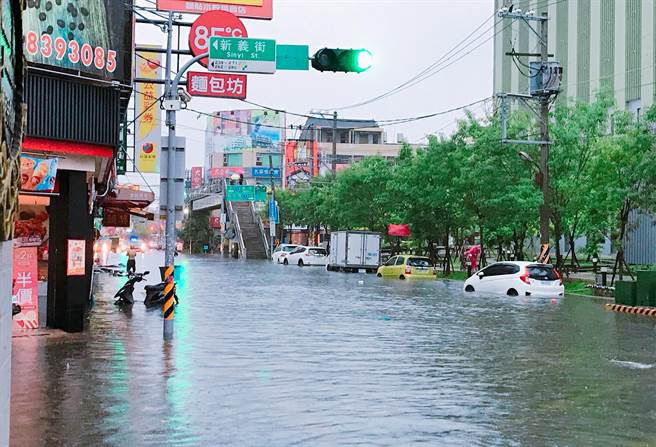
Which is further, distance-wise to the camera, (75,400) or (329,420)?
(75,400)

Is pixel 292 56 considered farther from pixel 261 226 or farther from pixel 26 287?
pixel 261 226

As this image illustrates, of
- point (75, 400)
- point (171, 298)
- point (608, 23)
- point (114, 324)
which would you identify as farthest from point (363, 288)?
point (608, 23)

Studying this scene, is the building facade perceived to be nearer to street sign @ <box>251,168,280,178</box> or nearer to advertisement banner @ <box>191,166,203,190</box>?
street sign @ <box>251,168,280,178</box>

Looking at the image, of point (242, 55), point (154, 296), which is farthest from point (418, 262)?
point (242, 55)

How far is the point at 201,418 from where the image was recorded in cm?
886

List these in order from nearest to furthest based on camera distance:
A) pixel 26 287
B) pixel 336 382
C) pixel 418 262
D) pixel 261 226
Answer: pixel 336 382 → pixel 26 287 → pixel 418 262 → pixel 261 226

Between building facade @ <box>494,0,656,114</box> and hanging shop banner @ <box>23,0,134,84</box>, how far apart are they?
111 ft

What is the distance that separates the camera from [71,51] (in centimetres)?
1486

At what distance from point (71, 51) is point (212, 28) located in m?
5.40

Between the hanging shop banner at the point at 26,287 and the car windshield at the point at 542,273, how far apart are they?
62.4 feet

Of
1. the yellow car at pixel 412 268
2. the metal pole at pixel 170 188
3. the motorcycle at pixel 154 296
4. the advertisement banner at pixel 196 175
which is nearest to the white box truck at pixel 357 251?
the yellow car at pixel 412 268

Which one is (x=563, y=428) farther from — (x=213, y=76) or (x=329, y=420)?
(x=213, y=76)

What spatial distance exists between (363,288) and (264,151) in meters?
96.4

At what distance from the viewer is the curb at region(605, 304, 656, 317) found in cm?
2400
